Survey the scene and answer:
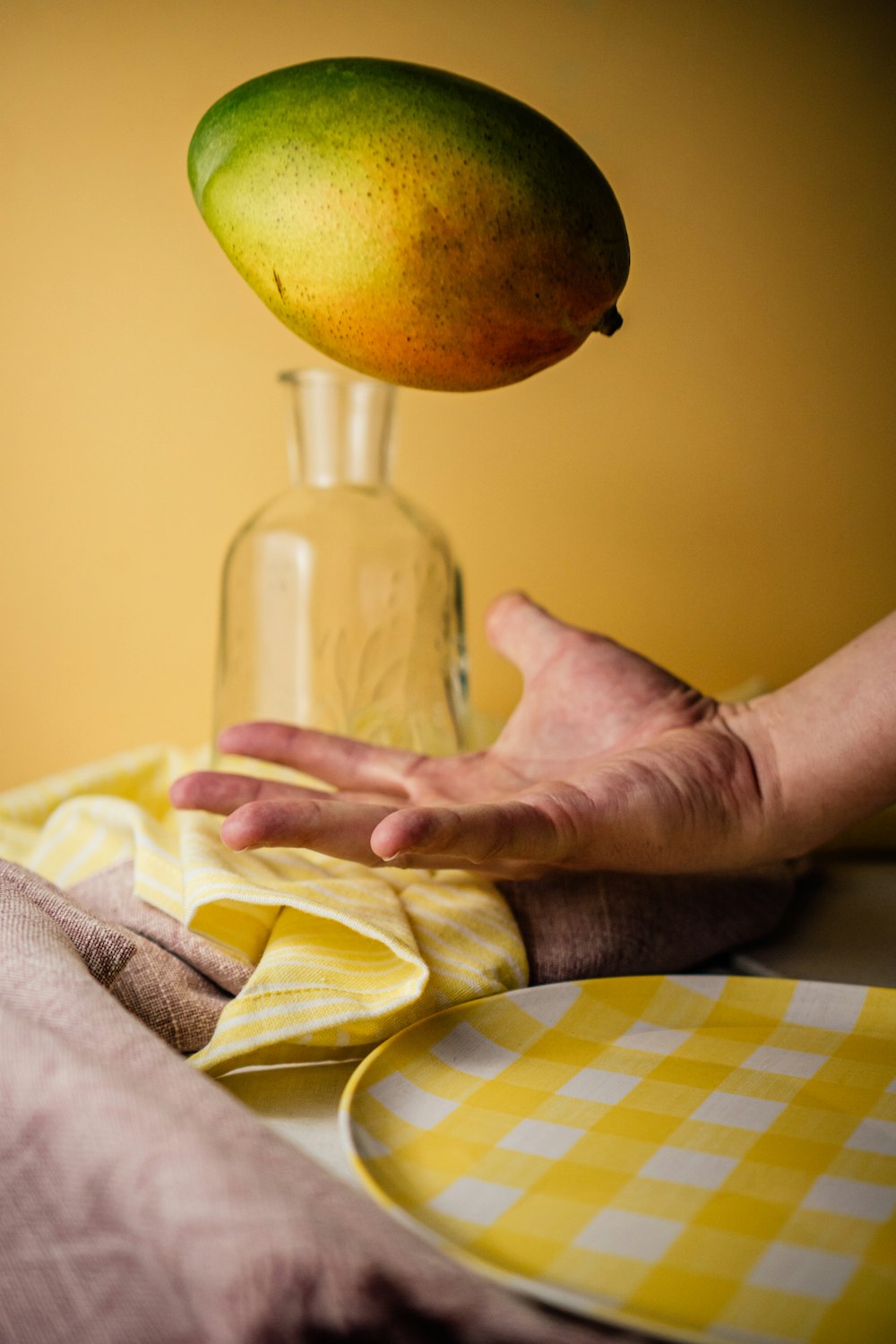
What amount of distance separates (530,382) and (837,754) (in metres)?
0.66

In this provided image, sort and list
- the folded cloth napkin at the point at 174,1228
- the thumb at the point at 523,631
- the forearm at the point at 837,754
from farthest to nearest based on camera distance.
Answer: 1. the thumb at the point at 523,631
2. the forearm at the point at 837,754
3. the folded cloth napkin at the point at 174,1228

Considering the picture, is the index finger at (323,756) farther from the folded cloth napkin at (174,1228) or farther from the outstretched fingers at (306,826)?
the folded cloth napkin at (174,1228)

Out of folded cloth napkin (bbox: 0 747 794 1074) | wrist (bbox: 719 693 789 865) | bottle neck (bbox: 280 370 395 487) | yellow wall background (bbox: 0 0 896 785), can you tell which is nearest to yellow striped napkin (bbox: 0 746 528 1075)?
folded cloth napkin (bbox: 0 747 794 1074)

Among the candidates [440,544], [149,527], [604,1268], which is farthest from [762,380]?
[604,1268]

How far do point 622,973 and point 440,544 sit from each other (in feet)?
1.36

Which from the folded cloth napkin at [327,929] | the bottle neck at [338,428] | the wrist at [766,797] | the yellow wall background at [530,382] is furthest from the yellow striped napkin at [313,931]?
the yellow wall background at [530,382]

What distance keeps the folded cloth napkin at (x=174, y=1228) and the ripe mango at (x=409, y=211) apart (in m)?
0.29

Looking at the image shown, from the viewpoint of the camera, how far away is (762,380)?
45.4 inches

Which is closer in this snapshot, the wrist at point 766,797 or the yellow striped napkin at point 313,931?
the yellow striped napkin at point 313,931

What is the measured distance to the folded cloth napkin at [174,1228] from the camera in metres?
0.24

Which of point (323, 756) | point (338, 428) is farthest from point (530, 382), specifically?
point (323, 756)

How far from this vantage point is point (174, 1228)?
260 millimetres

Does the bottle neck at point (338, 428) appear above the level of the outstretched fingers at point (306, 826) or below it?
above

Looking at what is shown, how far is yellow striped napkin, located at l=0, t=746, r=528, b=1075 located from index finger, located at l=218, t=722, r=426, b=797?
6 centimetres
